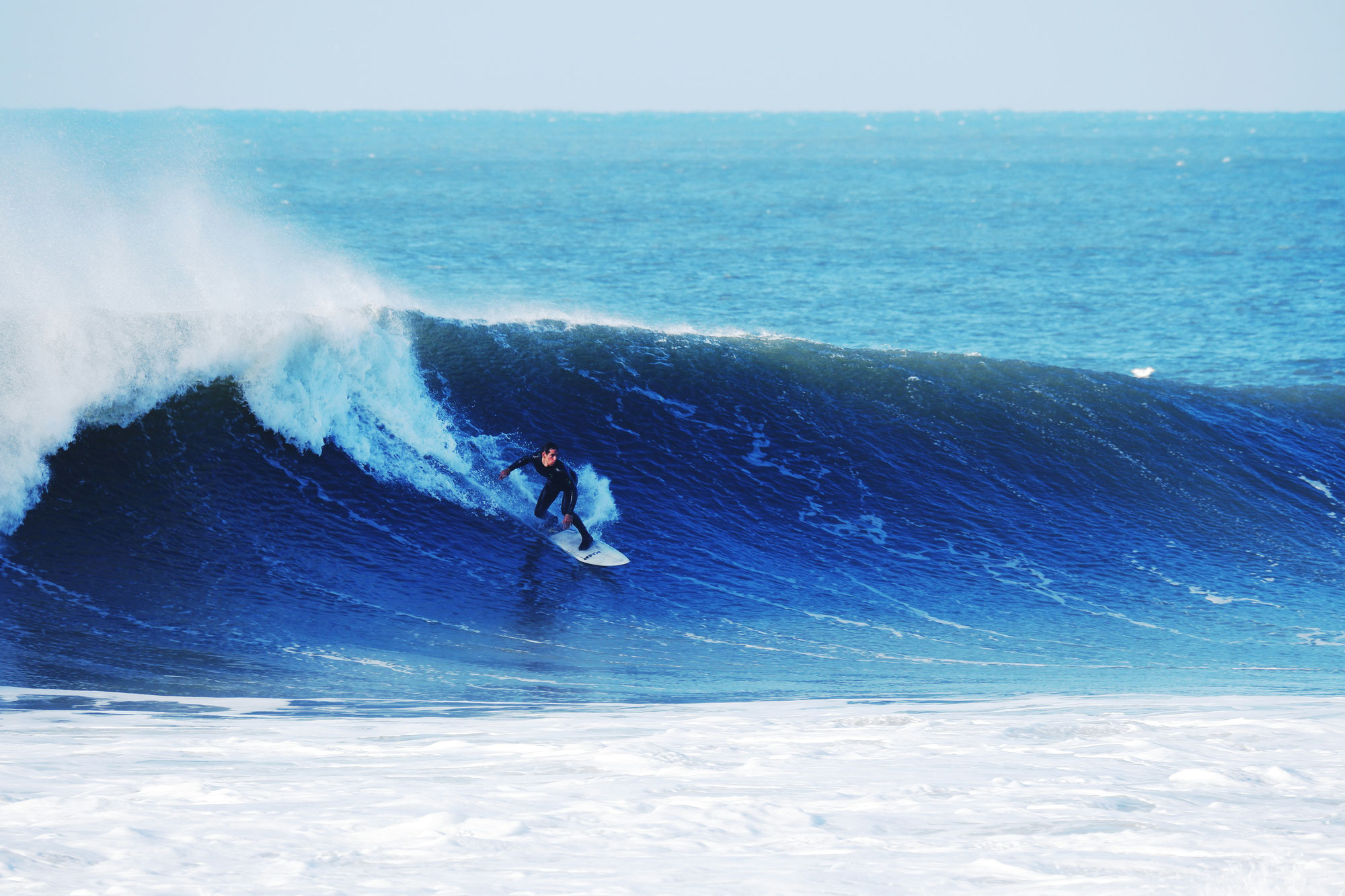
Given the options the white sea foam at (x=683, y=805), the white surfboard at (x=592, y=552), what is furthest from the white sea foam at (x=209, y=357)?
the white sea foam at (x=683, y=805)

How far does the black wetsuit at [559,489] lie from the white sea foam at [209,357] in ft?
2.27

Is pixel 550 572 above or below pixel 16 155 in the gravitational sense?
below

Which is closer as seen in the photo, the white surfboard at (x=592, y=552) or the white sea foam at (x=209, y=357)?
the white surfboard at (x=592, y=552)

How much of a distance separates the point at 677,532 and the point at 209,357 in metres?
5.39

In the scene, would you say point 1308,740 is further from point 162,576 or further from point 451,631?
point 162,576

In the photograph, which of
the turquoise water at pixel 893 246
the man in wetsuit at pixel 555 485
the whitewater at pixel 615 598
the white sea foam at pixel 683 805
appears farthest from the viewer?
the turquoise water at pixel 893 246

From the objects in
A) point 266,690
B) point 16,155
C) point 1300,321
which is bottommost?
point 266,690

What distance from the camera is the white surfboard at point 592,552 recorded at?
35.8ft

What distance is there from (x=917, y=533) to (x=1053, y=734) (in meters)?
6.24

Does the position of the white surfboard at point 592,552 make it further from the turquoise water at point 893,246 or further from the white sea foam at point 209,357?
the turquoise water at point 893,246

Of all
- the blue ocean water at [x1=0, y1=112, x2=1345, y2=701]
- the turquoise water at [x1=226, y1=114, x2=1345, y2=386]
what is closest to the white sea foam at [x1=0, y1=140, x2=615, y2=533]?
the blue ocean water at [x1=0, y1=112, x2=1345, y2=701]

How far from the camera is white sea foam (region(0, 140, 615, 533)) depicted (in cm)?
1120

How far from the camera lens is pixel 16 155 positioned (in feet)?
67.2

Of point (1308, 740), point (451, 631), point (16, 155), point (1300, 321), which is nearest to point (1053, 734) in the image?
point (1308, 740)
